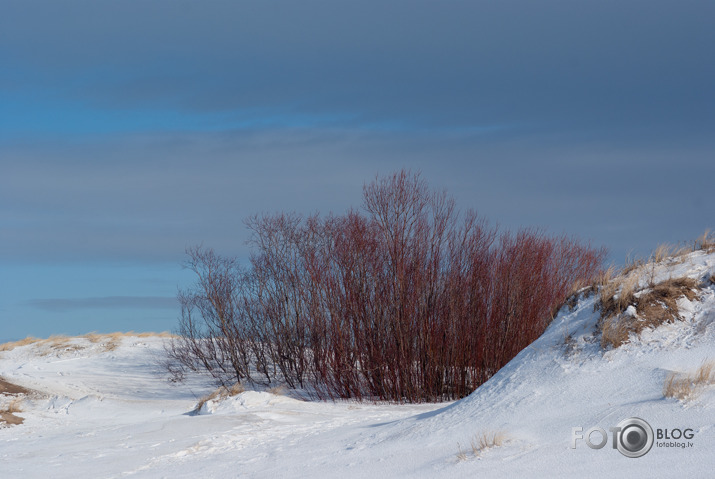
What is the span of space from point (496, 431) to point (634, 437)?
1.18 m

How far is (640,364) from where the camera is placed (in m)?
6.31

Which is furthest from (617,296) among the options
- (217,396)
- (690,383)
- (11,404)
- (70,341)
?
(70,341)

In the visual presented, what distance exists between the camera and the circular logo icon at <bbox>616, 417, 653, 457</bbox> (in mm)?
4875

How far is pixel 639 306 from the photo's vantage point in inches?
276

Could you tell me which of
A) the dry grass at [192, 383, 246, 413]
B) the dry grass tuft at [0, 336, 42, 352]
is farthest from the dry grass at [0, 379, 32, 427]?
the dry grass tuft at [0, 336, 42, 352]

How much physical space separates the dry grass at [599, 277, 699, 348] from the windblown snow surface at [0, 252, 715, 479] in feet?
0.34

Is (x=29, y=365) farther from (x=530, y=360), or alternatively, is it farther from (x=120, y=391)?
(x=530, y=360)

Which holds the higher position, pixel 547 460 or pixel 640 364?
pixel 640 364

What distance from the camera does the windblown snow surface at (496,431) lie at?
5.03 m

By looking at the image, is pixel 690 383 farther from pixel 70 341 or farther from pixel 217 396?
pixel 70 341

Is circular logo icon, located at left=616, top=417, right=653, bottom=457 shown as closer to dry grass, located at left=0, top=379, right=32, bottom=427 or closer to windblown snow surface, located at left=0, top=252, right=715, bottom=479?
windblown snow surface, located at left=0, top=252, right=715, bottom=479

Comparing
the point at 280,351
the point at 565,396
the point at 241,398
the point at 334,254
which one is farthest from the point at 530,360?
the point at 280,351

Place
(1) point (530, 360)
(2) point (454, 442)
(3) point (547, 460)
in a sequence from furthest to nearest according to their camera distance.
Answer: (1) point (530, 360) → (2) point (454, 442) → (3) point (547, 460)

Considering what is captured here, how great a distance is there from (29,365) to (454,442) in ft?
71.4
